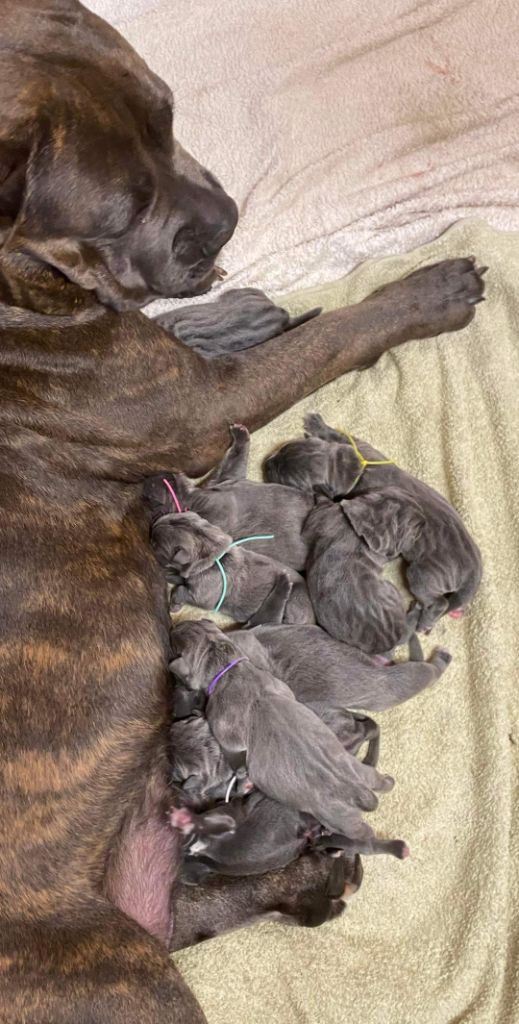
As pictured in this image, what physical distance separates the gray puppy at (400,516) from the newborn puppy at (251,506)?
0.29ft

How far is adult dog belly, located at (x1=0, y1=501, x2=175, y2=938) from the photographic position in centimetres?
214

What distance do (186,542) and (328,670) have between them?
0.51 metres

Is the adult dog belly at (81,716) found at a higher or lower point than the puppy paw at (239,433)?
lower

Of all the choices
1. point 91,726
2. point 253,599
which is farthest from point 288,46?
point 91,726

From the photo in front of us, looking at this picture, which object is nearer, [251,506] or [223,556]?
[223,556]

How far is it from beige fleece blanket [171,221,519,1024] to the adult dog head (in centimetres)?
86

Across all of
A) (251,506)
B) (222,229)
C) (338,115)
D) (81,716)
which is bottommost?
(81,716)

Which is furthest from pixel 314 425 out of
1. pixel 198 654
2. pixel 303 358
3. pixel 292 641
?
pixel 198 654

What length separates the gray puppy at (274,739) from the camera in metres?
2.35

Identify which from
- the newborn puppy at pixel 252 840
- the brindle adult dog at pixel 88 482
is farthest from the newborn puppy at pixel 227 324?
the newborn puppy at pixel 252 840

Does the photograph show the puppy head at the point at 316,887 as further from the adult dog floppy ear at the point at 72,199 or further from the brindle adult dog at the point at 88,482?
the adult dog floppy ear at the point at 72,199

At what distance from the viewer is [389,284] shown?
122 inches

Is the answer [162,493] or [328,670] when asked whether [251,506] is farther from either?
[328,670]

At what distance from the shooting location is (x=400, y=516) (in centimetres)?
265
